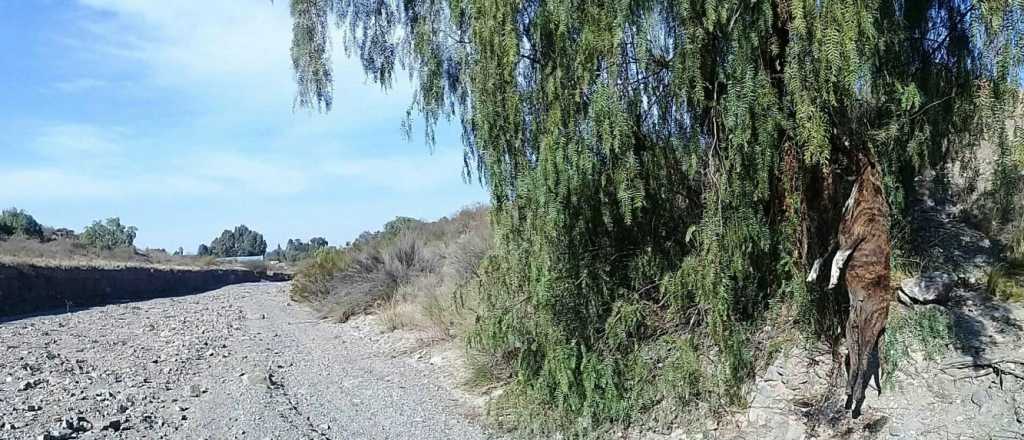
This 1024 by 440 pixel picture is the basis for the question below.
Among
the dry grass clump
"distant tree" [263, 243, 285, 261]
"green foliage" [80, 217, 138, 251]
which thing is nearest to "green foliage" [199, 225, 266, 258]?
"distant tree" [263, 243, 285, 261]

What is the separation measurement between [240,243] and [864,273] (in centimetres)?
10338

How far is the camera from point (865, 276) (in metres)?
6.59

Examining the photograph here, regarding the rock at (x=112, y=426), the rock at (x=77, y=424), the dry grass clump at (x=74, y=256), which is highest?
the dry grass clump at (x=74, y=256)

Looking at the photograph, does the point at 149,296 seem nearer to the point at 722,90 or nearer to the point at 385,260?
the point at 385,260

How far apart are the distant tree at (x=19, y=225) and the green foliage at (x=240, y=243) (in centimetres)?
4031

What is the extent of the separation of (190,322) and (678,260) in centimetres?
1626

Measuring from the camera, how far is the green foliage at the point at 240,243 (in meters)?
97.6

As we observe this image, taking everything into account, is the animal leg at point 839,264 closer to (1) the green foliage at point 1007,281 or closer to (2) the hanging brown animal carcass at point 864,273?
(2) the hanging brown animal carcass at point 864,273

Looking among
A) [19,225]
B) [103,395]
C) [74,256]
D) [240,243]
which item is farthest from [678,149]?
[240,243]

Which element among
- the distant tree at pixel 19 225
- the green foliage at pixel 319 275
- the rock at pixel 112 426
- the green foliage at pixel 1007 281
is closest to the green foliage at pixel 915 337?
the green foliage at pixel 1007 281

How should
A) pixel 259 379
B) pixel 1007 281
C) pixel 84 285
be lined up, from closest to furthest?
pixel 1007 281
pixel 259 379
pixel 84 285

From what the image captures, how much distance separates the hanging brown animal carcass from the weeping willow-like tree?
28 centimetres

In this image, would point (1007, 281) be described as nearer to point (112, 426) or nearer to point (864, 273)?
point (864, 273)

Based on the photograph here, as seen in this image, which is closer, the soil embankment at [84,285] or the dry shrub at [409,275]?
the dry shrub at [409,275]
